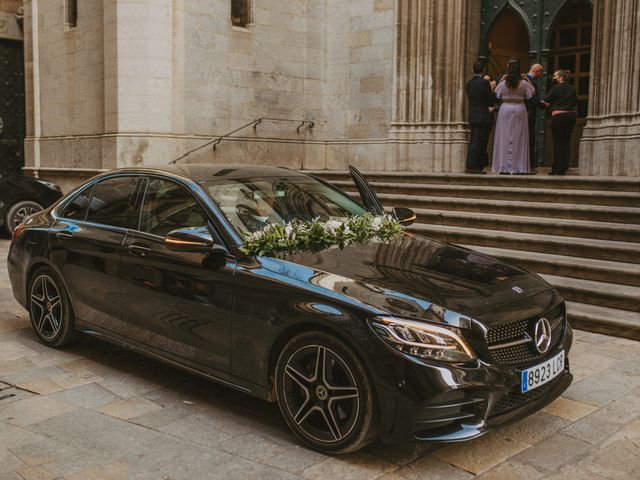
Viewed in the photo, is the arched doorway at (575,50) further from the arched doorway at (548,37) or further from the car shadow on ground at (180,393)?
the car shadow on ground at (180,393)

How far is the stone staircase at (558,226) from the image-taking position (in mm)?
7336

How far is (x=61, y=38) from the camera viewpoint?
52.0ft

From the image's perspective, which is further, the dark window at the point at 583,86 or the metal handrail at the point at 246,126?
the metal handrail at the point at 246,126

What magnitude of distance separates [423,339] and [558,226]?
5784mm

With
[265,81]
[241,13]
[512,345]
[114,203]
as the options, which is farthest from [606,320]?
[241,13]

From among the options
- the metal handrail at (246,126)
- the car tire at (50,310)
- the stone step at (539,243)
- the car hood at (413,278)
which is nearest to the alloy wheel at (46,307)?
the car tire at (50,310)

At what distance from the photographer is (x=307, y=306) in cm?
408

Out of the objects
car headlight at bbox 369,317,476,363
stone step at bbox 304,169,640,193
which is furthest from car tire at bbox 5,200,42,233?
car headlight at bbox 369,317,476,363

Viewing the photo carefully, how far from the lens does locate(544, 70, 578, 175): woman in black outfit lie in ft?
37.5

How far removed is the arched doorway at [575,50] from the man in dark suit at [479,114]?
7.55ft

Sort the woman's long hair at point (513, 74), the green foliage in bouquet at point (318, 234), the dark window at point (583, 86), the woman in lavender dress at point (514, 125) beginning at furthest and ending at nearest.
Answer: the dark window at point (583, 86)
the woman in lavender dress at point (514, 125)
the woman's long hair at point (513, 74)
the green foliage in bouquet at point (318, 234)

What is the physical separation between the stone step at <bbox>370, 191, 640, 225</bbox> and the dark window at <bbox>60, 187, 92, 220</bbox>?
19.3 feet

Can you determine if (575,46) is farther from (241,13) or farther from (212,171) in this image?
(212,171)

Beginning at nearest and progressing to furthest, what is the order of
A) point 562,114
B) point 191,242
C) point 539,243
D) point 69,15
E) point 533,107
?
1. point 191,242
2. point 539,243
3. point 562,114
4. point 533,107
5. point 69,15
